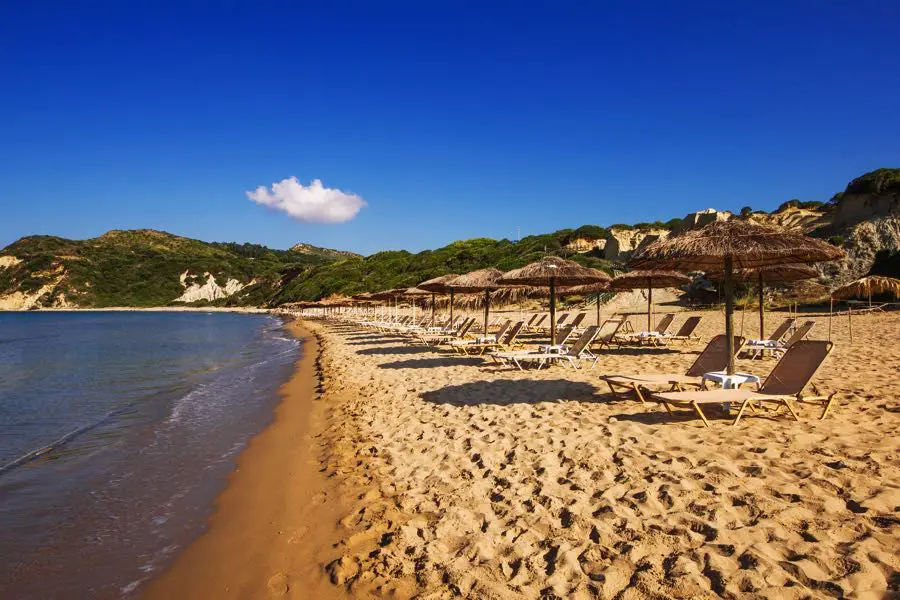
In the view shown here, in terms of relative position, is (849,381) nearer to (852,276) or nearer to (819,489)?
(819,489)

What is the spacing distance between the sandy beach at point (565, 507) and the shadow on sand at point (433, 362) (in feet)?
12.3

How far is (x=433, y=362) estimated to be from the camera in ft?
34.0

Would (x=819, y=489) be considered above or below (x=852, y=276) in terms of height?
below

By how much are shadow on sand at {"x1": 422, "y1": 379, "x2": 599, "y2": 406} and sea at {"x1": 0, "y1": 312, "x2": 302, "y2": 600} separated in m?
2.52

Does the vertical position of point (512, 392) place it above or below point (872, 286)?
below

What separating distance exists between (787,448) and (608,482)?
1464mm

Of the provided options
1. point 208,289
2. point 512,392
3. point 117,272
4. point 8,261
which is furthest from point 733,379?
point 8,261

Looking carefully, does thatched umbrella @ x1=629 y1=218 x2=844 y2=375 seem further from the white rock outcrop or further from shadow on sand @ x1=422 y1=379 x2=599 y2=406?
the white rock outcrop

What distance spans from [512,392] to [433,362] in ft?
12.7

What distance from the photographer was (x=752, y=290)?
21625 millimetres

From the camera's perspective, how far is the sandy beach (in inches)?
96.1

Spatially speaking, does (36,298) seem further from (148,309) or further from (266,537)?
(266,537)

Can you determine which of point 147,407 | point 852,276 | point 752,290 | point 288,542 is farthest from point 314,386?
point 852,276

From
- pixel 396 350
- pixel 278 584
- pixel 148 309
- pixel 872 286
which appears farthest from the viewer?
pixel 148 309
